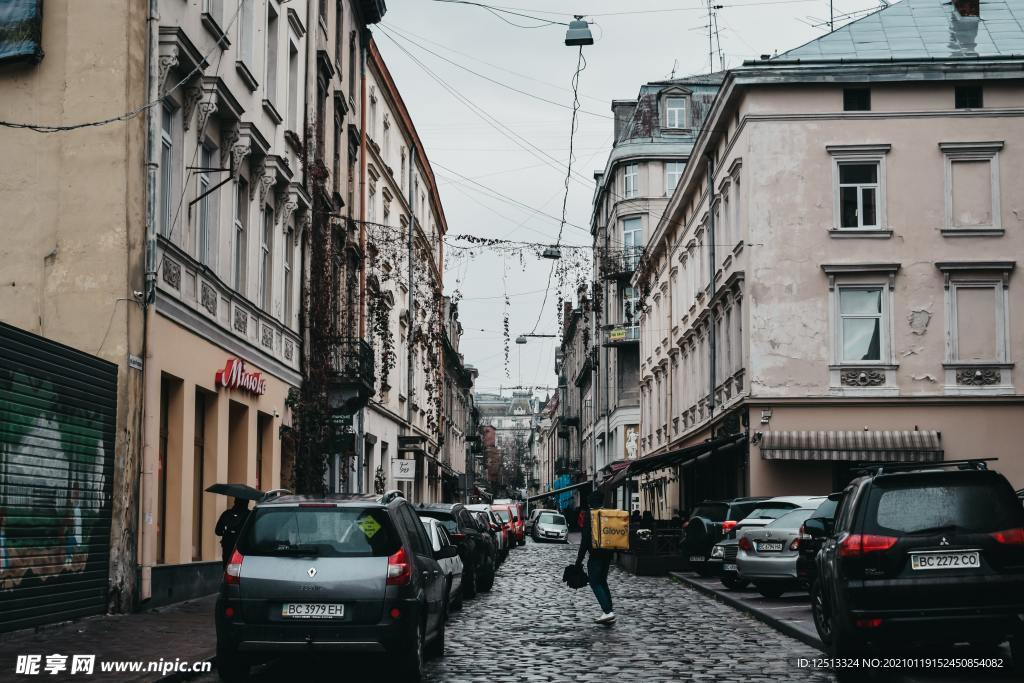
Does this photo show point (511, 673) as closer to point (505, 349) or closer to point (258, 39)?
point (258, 39)

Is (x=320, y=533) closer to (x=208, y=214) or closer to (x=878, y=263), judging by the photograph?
(x=208, y=214)

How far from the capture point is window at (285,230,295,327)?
2886 cm

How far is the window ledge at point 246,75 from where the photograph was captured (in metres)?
23.1

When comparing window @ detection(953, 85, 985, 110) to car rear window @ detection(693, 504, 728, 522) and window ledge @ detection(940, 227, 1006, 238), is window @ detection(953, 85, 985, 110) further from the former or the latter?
car rear window @ detection(693, 504, 728, 522)

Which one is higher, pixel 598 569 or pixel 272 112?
pixel 272 112

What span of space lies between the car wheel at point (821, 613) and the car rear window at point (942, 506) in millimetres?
1384

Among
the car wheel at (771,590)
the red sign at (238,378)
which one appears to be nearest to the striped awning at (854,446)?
the car wheel at (771,590)

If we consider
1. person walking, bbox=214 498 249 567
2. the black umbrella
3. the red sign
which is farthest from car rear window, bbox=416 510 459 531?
the black umbrella

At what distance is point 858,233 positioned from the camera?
34.8 metres

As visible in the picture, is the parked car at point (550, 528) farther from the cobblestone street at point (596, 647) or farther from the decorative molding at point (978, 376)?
the cobblestone street at point (596, 647)

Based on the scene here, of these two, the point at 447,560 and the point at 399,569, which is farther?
the point at 447,560

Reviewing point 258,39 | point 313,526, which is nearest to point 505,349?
point 258,39

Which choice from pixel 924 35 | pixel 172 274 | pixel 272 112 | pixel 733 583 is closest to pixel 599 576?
pixel 733 583

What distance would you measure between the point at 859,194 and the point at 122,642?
2585 centimetres
